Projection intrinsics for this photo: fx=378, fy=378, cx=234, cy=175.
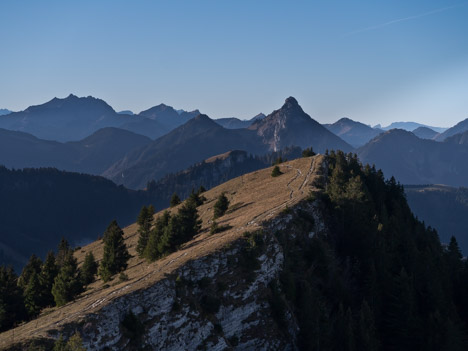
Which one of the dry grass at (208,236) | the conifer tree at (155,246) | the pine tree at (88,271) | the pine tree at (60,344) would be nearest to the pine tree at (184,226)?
the dry grass at (208,236)

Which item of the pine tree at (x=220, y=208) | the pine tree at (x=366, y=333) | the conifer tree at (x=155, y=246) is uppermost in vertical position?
the pine tree at (x=220, y=208)

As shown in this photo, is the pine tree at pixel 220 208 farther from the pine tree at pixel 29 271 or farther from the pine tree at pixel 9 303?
the pine tree at pixel 9 303

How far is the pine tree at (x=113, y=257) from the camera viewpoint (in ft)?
192

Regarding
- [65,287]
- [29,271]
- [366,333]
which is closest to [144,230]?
[29,271]

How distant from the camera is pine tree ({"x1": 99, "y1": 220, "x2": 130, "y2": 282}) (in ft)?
192

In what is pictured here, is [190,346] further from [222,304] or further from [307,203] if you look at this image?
[307,203]

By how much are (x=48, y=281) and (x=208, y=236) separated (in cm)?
2367

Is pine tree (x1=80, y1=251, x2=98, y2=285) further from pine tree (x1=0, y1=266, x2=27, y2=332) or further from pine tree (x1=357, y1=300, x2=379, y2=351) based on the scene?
pine tree (x1=357, y1=300, x2=379, y2=351)

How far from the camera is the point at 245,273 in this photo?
44.3 meters

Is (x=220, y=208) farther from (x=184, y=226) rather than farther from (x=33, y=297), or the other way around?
(x=33, y=297)

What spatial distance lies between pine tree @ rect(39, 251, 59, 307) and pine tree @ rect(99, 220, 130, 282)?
22.3 feet

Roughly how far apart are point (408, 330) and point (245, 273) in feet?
82.2

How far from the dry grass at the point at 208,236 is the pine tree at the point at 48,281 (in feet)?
13.1

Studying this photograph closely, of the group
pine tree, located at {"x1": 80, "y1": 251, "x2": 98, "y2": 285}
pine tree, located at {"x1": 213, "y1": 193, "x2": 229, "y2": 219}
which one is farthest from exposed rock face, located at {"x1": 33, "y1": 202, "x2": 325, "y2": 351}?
pine tree, located at {"x1": 80, "y1": 251, "x2": 98, "y2": 285}
